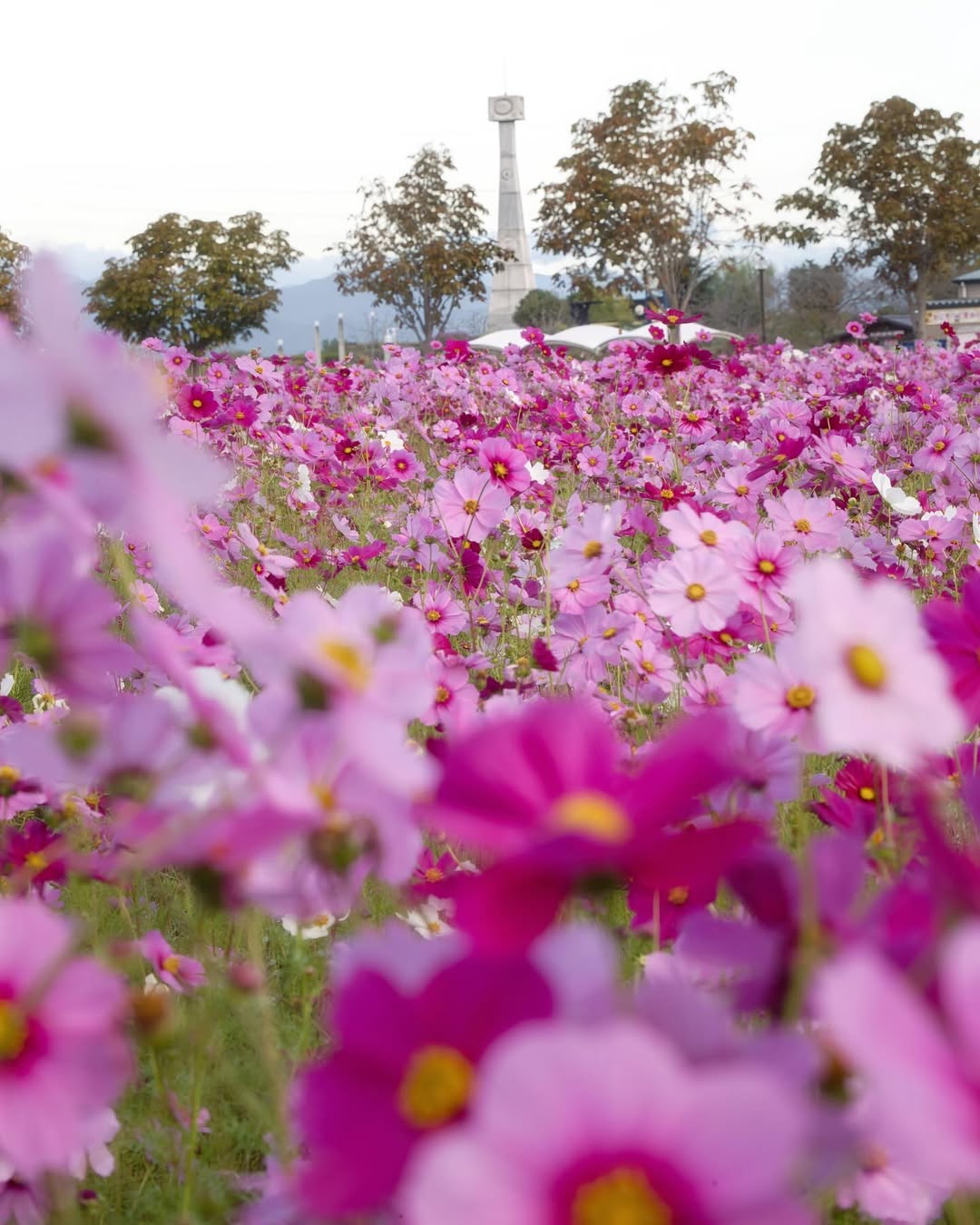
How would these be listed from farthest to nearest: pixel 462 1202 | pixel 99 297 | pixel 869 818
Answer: pixel 99 297, pixel 869 818, pixel 462 1202

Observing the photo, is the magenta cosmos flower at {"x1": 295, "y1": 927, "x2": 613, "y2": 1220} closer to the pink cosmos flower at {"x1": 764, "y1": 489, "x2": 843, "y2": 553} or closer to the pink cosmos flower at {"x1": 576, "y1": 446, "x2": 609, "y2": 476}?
the pink cosmos flower at {"x1": 764, "y1": 489, "x2": 843, "y2": 553}

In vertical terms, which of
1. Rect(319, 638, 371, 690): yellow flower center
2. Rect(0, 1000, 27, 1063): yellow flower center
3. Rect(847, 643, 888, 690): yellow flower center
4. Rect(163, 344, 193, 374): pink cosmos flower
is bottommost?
Rect(163, 344, 193, 374): pink cosmos flower

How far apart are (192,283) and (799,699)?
24.1m

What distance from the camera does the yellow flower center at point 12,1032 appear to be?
42cm

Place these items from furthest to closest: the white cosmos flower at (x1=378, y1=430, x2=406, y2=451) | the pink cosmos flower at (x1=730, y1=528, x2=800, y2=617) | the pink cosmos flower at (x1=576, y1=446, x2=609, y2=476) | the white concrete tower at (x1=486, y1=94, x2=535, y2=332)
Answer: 1. the white concrete tower at (x1=486, y1=94, x2=535, y2=332)
2. the white cosmos flower at (x1=378, y1=430, x2=406, y2=451)
3. the pink cosmos flower at (x1=576, y1=446, x2=609, y2=476)
4. the pink cosmos flower at (x1=730, y1=528, x2=800, y2=617)

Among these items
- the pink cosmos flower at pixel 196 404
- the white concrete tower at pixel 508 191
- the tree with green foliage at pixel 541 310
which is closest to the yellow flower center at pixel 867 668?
the pink cosmos flower at pixel 196 404

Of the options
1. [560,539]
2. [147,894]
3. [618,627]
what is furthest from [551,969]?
[147,894]

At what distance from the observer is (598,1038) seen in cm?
30

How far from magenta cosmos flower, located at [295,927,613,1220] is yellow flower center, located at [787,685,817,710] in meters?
0.44

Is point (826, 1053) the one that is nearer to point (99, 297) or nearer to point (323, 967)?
point (323, 967)

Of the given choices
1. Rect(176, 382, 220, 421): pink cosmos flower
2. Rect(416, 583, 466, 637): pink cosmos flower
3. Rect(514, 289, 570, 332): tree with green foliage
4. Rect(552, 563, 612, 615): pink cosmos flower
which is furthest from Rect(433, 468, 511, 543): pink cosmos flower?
Rect(514, 289, 570, 332): tree with green foliage

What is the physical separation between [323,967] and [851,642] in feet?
3.72

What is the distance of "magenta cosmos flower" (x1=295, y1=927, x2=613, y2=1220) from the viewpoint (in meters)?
0.34

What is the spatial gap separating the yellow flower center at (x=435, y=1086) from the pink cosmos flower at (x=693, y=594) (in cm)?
85
